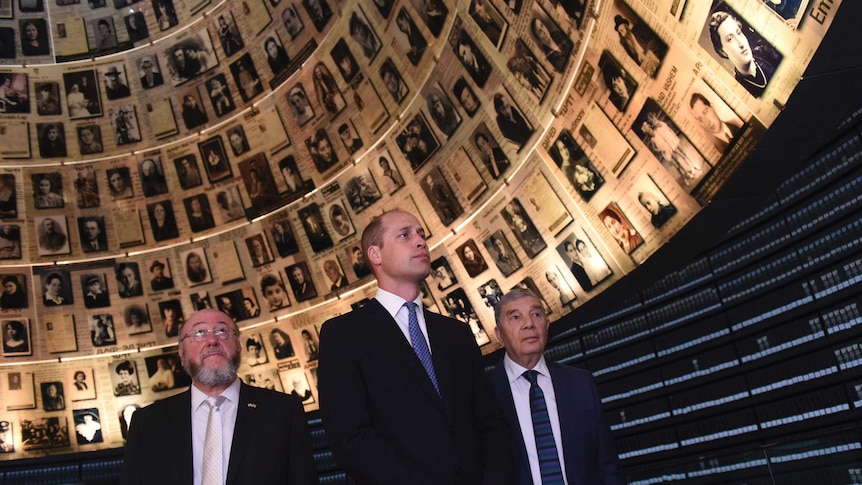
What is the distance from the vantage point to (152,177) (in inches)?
664

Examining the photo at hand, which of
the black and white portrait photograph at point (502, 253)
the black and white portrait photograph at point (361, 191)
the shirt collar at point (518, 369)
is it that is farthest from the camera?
the black and white portrait photograph at point (361, 191)

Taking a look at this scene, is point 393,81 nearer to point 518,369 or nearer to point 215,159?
point 215,159

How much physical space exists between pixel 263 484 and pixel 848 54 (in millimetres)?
5318

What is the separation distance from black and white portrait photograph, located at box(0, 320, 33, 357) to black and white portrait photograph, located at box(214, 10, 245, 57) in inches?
255

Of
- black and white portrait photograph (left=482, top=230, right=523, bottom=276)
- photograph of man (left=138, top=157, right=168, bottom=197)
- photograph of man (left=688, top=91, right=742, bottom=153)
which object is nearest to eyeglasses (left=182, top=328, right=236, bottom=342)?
photograph of man (left=688, top=91, right=742, bottom=153)

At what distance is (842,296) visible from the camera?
30.0ft

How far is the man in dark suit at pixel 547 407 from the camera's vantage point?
5199 mm

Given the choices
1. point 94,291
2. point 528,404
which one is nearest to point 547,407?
point 528,404

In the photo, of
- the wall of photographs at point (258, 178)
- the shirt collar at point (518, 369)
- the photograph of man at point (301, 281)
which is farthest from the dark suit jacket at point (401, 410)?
the photograph of man at point (301, 281)

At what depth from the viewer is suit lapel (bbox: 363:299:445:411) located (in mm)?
4305

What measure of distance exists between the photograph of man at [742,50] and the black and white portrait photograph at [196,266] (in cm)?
1118

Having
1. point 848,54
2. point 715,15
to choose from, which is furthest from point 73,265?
point 848,54

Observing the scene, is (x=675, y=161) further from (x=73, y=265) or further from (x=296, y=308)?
(x=73, y=265)

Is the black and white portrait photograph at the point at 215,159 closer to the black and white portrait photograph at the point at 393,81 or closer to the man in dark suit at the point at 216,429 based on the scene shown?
the black and white portrait photograph at the point at 393,81
